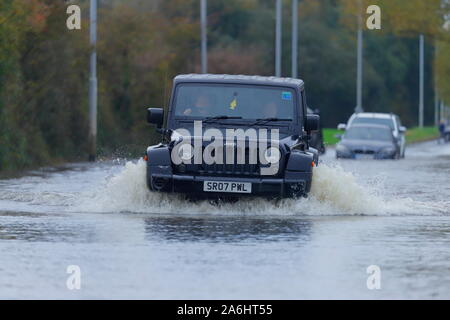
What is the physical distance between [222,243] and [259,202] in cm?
467

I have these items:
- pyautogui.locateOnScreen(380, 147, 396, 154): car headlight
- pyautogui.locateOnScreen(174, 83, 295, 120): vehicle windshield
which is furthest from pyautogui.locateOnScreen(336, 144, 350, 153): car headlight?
pyautogui.locateOnScreen(174, 83, 295, 120): vehicle windshield

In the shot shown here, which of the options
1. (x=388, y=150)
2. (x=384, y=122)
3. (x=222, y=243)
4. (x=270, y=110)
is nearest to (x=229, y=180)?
(x=270, y=110)

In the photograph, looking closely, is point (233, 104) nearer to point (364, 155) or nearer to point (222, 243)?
point (222, 243)

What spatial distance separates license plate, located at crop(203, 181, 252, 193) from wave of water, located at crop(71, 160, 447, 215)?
0.41 m

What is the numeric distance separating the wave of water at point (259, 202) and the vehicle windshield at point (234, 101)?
99cm

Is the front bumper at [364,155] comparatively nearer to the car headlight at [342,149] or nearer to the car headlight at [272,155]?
the car headlight at [342,149]

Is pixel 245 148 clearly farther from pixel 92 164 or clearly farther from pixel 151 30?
pixel 151 30

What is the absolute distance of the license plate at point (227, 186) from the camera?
18703 mm

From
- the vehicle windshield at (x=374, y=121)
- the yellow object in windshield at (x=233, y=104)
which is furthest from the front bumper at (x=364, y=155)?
the yellow object in windshield at (x=233, y=104)

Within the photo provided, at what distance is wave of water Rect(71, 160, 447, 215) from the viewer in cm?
1927

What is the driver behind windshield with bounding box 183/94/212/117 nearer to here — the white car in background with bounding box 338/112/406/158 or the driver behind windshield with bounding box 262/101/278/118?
the driver behind windshield with bounding box 262/101/278/118

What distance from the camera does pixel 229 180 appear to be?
Answer: 1869 centimetres
